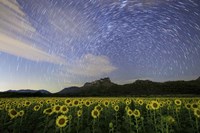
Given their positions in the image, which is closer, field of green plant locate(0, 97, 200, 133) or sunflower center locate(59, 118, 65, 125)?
sunflower center locate(59, 118, 65, 125)

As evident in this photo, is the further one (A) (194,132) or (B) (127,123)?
(B) (127,123)

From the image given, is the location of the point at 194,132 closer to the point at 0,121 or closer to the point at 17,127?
the point at 17,127

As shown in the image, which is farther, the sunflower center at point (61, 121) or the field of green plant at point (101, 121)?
the field of green plant at point (101, 121)

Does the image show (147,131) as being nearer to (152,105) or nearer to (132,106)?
(152,105)

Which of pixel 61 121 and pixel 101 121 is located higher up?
pixel 61 121

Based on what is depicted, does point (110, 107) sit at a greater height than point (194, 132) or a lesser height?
greater

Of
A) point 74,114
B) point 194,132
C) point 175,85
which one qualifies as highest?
point 175,85

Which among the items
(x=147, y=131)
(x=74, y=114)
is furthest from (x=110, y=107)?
(x=147, y=131)

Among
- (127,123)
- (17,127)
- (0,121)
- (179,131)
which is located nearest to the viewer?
(179,131)

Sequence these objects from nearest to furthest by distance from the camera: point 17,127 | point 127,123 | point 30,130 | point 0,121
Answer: point 127,123 → point 17,127 → point 30,130 → point 0,121

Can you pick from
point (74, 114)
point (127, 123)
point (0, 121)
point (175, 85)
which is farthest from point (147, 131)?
point (175, 85)

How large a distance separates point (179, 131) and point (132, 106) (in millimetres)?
5376

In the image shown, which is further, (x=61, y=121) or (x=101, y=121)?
(x=101, y=121)

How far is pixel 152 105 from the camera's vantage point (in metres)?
8.68
